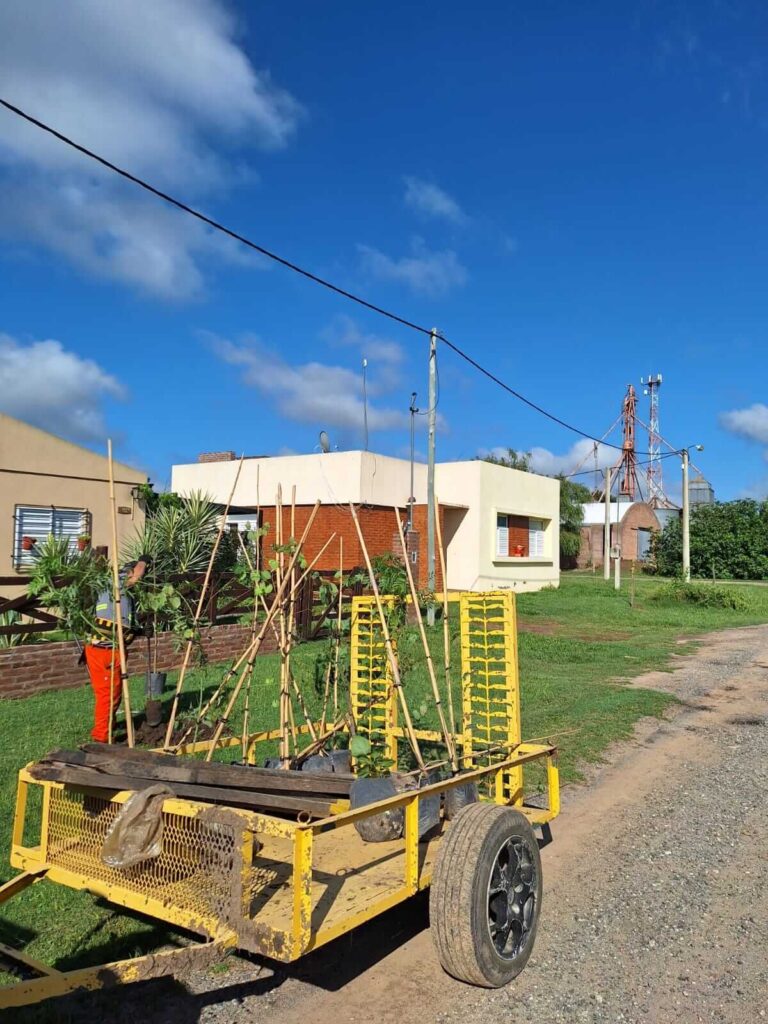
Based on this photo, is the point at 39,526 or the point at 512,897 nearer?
the point at 512,897

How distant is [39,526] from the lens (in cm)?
1524

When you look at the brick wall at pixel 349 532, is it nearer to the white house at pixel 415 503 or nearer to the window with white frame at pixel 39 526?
the white house at pixel 415 503

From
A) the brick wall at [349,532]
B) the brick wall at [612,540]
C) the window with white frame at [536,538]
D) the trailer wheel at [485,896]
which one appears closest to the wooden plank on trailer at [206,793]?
the trailer wheel at [485,896]

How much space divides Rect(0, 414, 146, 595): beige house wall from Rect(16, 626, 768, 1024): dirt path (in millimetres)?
11794

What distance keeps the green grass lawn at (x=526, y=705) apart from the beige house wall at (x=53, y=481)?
18.7ft

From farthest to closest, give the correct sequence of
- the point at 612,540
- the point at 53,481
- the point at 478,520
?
1. the point at 612,540
2. the point at 478,520
3. the point at 53,481

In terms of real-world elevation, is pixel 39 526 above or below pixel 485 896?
above

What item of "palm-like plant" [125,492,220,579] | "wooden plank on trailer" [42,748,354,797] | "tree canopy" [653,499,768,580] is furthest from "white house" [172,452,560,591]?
"wooden plank on trailer" [42,748,354,797]

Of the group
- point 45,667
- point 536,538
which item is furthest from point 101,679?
point 536,538

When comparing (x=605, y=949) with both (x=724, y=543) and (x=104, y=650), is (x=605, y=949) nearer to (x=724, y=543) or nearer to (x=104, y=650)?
(x=104, y=650)

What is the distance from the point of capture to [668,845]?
17.9ft

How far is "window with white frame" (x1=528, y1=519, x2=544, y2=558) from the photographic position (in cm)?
2902

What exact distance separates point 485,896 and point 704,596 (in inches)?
933

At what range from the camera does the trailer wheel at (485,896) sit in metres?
3.41
